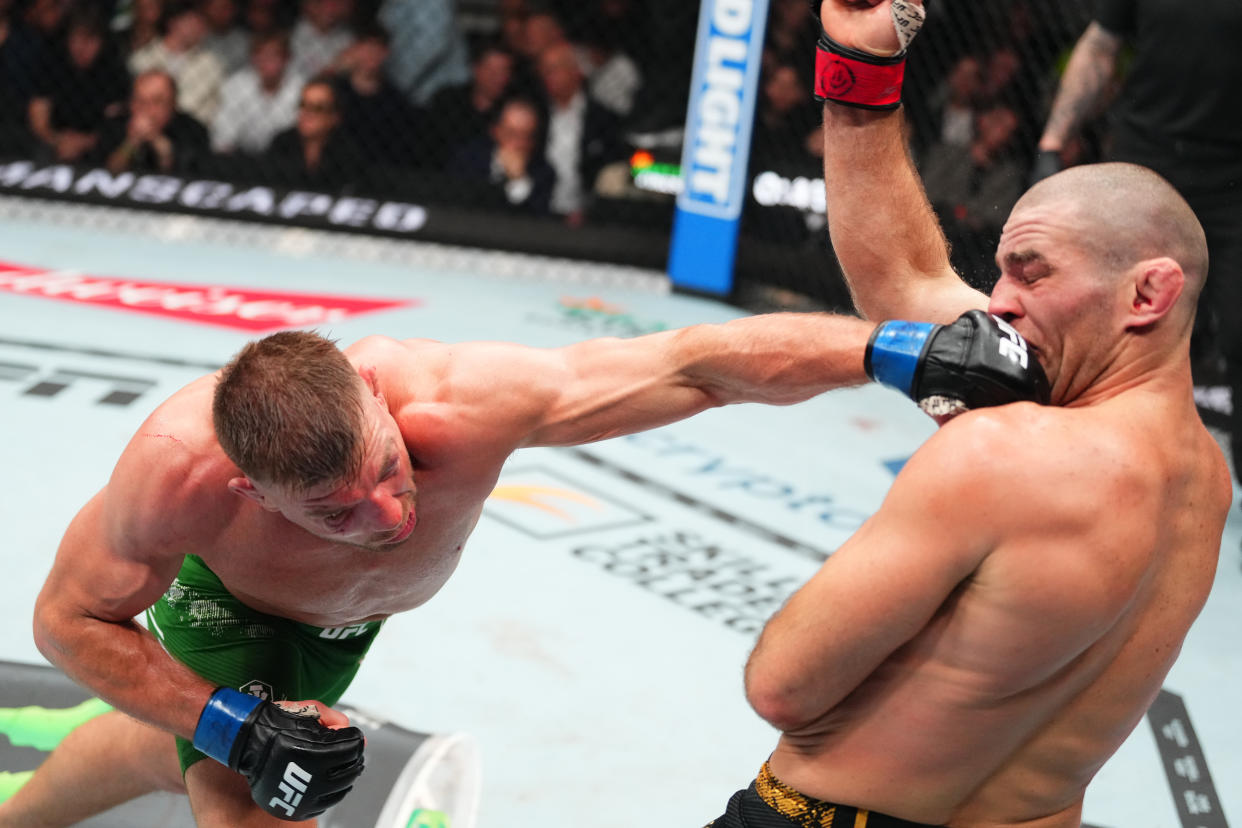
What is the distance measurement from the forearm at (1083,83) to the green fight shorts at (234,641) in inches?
93.7

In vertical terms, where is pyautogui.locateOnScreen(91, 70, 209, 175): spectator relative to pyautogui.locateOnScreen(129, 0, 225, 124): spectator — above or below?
below

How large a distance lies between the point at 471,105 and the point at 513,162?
35cm

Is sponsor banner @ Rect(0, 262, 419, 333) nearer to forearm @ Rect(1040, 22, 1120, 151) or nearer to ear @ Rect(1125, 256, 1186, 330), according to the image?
forearm @ Rect(1040, 22, 1120, 151)

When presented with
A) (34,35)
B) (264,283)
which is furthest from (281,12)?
(264,283)

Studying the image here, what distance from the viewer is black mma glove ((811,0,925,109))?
57.4 inches

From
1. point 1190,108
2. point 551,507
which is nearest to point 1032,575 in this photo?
point 551,507

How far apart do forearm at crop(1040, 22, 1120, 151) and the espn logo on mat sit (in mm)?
2604

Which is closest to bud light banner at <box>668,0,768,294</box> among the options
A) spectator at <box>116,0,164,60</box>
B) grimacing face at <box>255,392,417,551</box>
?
spectator at <box>116,0,164,60</box>

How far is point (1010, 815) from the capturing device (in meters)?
1.20

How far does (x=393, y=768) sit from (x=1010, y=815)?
1.04m

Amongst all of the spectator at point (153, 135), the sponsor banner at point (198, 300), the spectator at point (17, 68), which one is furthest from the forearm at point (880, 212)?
the spectator at point (17, 68)

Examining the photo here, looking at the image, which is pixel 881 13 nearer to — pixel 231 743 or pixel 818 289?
pixel 231 743

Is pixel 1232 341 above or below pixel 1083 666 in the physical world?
below

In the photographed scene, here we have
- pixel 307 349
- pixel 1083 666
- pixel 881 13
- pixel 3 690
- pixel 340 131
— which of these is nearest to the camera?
pixel 1083 666
